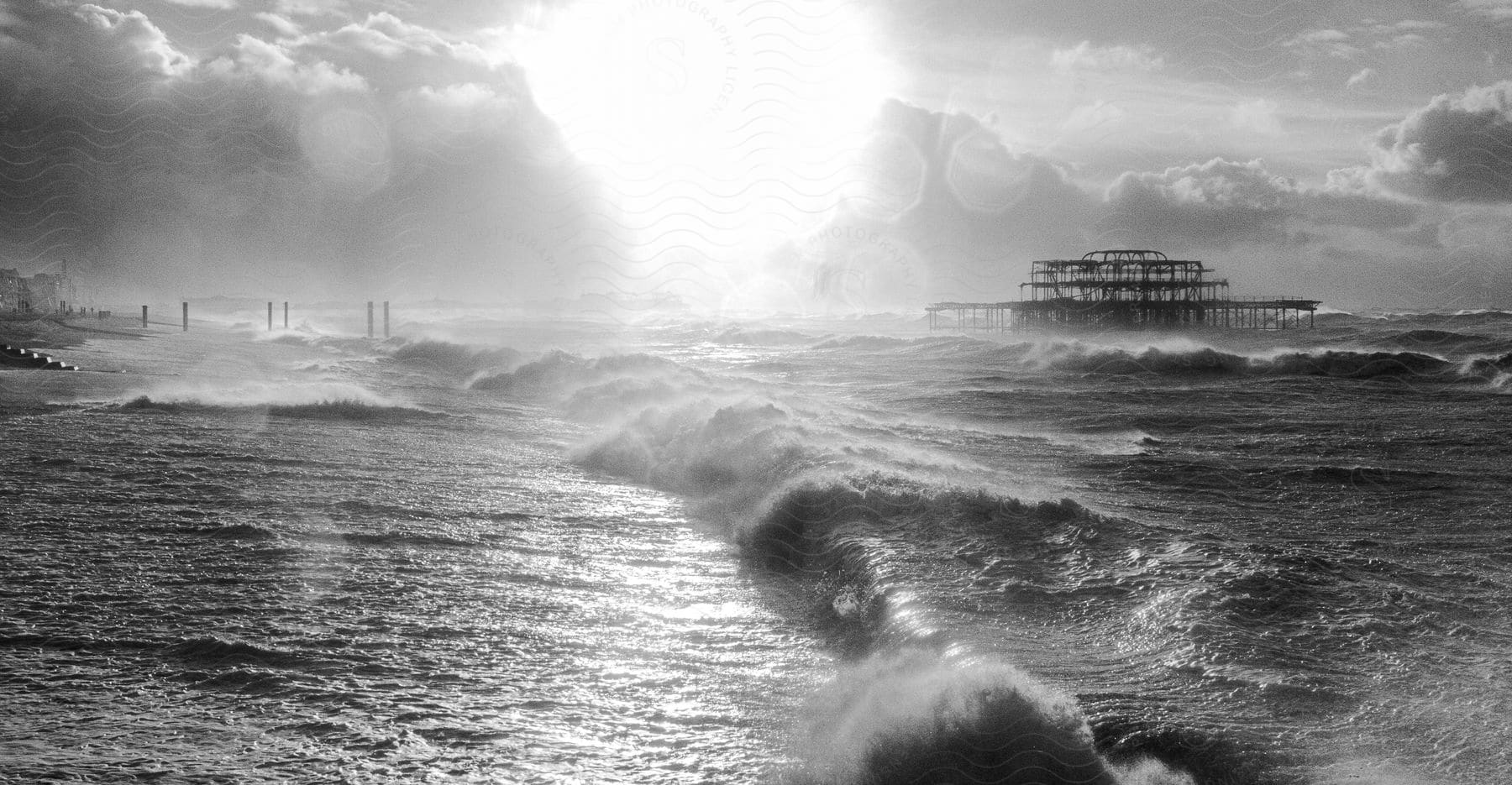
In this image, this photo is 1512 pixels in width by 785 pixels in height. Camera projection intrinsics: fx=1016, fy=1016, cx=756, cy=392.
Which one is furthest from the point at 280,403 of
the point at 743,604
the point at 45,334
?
the point at 45,334

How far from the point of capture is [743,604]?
7266mm

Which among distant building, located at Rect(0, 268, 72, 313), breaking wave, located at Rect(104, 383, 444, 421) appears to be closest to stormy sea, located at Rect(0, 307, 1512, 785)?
breaking wave, located at Rect(104, 383, 444, 421)

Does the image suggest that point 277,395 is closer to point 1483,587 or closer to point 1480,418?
point 1483,587

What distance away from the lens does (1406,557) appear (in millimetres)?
8203

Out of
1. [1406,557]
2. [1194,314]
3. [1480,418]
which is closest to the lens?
[1406,557]

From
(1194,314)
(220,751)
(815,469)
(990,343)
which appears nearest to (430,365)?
(990,343)

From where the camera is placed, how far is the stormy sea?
182 inches

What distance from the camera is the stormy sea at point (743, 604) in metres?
4.61

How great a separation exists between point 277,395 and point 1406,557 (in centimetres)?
1800

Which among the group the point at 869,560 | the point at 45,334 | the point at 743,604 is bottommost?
the point at 743,604

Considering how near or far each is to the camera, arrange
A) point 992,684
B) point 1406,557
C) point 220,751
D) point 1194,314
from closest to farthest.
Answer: point 220,751 → point 992,684 → point 1406,557 → point 1194,314

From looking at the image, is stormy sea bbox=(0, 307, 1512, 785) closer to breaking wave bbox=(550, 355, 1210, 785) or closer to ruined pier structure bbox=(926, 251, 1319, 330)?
breaking wave bbox=(550, 355, 1210, 785)

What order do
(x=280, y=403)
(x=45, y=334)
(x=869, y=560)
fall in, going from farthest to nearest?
(x=45, y=334) → (x=280, y=403) → (x=869, y=560)

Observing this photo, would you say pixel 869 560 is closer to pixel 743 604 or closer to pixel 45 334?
pixel 743 604
